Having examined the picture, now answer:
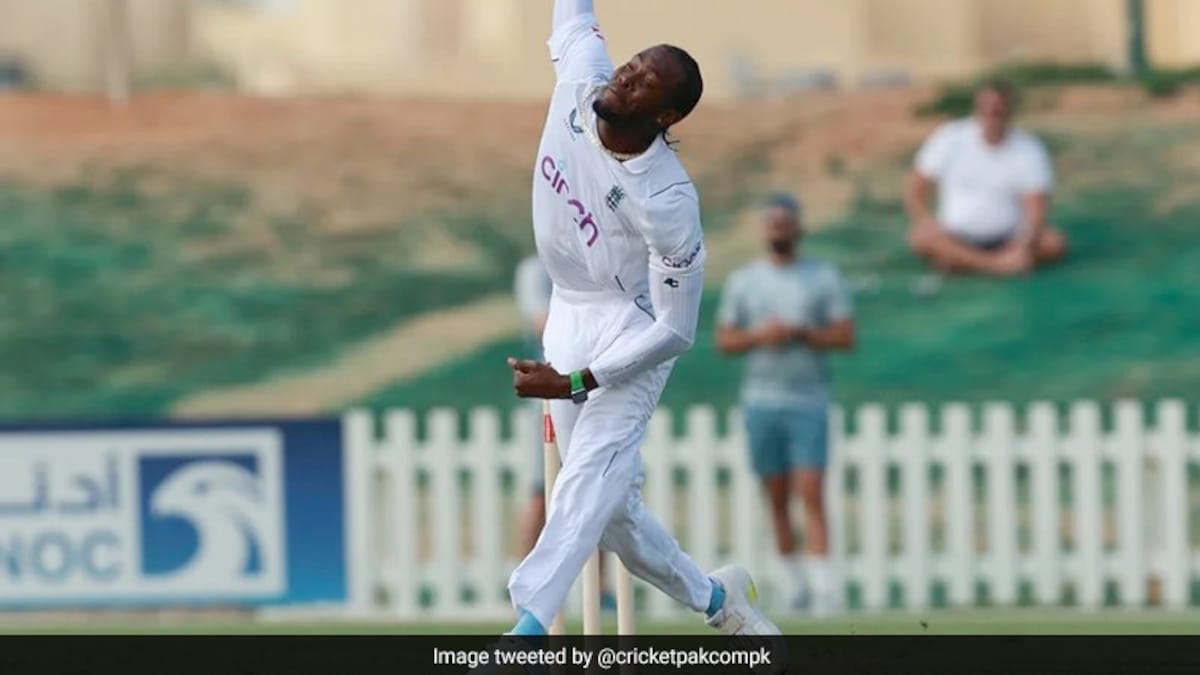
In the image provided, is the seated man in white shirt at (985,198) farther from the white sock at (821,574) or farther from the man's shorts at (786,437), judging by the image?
the white sock at (821,574)

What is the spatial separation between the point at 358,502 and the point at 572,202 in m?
6.20

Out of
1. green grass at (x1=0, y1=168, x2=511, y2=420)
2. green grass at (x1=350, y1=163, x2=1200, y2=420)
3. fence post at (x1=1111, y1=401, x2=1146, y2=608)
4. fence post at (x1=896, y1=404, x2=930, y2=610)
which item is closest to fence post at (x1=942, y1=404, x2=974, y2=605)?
fence post at (x1=896, y1=404, x2=930, y2=610)

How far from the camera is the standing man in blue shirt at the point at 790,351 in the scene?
12.4 metres

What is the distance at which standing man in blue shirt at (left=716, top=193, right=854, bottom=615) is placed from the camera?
40.5ft

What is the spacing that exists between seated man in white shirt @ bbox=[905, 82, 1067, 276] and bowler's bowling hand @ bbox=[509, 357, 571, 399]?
8.13m

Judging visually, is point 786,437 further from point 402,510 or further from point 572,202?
point 572,202

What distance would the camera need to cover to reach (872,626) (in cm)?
1073

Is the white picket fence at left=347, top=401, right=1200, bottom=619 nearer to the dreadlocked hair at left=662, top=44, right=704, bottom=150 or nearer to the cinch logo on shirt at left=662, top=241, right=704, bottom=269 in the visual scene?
the cinch logo on shirt at left=662, top=241, right=704, bottom=269

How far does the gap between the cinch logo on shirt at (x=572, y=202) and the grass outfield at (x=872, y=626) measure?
283cm

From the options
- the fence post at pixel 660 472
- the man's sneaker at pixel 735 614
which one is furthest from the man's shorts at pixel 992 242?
the man's sneaker at pixel 735 614

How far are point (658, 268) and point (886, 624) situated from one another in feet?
13.3

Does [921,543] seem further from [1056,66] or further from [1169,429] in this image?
[1056,66]

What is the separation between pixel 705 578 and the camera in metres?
7.77

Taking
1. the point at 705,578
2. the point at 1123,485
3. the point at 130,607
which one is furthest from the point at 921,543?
the point at 705,578
